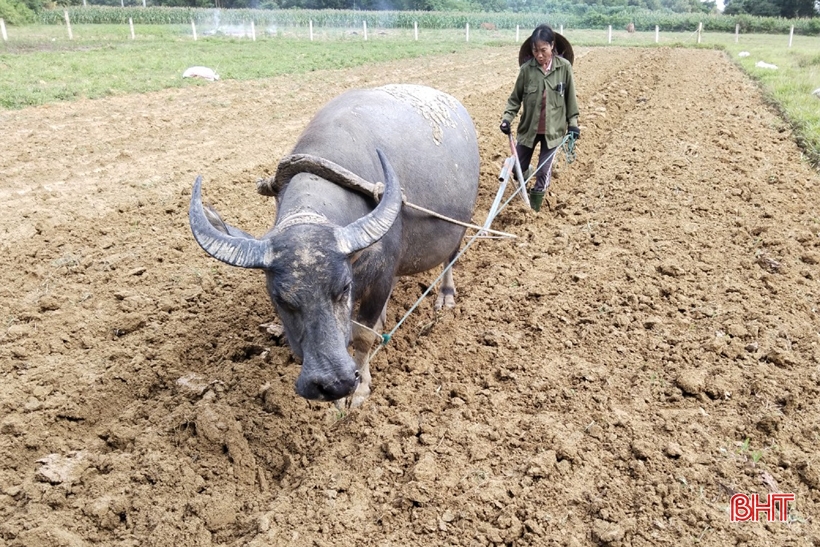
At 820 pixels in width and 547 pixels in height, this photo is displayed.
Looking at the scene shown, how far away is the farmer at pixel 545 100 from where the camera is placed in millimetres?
6758

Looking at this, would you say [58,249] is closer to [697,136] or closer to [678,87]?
[697,136]

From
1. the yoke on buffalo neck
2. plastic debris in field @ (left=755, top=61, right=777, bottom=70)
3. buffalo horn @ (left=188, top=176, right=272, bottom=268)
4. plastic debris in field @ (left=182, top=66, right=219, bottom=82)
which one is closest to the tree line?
plastic debris in field @ (left=182, top=66, right=219, bottom=82)

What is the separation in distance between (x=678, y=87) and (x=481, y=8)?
245 ft

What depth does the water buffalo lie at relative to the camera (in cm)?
320

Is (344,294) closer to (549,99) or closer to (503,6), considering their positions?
(549,99)

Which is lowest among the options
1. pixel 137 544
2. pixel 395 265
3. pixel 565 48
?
pixel 137 544

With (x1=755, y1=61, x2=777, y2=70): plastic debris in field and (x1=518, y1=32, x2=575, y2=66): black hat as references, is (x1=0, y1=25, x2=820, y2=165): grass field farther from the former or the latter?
(x1=518, y1=32, x2=575, y2=66): black hat

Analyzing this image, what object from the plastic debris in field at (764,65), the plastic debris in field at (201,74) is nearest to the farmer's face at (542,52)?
the plastic debris in field at (201,74)

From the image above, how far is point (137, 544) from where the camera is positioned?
10.5 feet

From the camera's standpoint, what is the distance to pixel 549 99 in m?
6.81

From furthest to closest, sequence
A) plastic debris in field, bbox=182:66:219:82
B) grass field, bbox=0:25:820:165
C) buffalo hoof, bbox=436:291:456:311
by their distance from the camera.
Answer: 1. plastic debris in field, bbox=182:66:219:82
2. grass field, bbox=0:25:820:165
3. buffalo hoof, bbox=436:291:456:311

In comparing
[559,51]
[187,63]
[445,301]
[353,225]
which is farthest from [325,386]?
[187,63]

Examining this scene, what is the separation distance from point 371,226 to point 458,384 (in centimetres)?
160

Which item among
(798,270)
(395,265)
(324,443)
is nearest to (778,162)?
(798,270)
